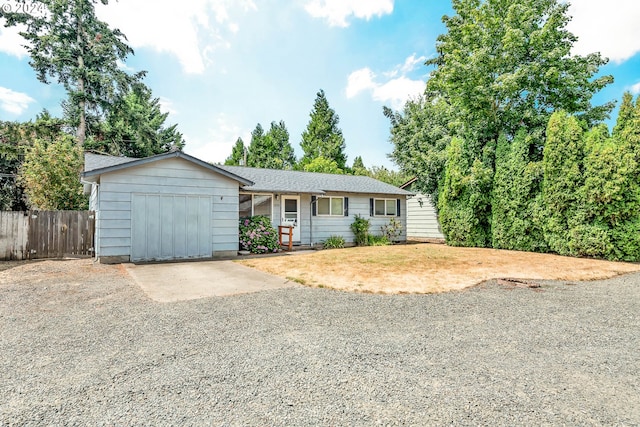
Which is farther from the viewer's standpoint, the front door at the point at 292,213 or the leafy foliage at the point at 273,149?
the leafy foliage at the point at 273,149

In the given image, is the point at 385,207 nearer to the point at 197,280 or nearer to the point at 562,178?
the point at 562,178

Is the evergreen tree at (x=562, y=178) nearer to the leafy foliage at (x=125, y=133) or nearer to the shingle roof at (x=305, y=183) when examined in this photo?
the shingle roof at (x=305, y=183)

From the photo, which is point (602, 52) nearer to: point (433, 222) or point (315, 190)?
point (433, 222)

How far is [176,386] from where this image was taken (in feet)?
8.12

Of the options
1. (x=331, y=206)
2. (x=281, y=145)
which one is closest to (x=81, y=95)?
(x=331, y=206)

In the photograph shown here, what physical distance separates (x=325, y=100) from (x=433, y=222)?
22.1 metres

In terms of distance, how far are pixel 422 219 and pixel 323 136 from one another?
18.9m

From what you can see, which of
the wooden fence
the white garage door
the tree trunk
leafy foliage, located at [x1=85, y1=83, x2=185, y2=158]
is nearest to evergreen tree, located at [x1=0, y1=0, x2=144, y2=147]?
the tree trunk

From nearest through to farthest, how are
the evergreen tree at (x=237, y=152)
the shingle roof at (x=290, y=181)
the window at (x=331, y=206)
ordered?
the shingle roof at (x=290, y=181) → the window at (x=331, y=206) → the evergreen tree at (x=237, y=152)

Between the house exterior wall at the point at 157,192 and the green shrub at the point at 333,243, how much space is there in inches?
167

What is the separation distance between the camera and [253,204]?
1333 centimetres
